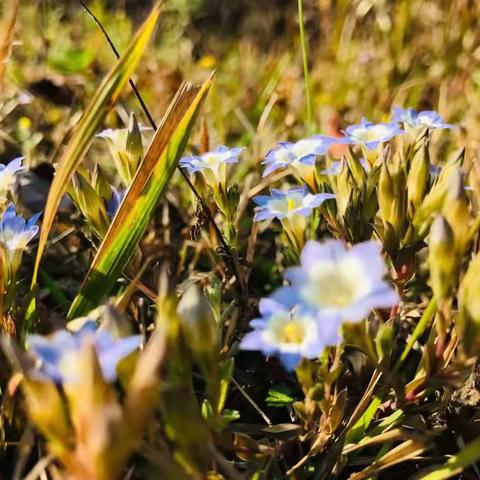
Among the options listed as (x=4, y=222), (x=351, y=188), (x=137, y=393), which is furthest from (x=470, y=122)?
(x=137, y=393)

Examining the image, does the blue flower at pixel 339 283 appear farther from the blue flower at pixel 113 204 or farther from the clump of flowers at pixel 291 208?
the blue flower at pixel 113 204

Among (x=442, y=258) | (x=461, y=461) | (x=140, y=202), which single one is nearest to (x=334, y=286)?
(x=442, y=258)

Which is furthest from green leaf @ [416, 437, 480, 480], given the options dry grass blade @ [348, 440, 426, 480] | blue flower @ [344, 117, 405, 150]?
blue flower @ [344, 117, 405, 150]

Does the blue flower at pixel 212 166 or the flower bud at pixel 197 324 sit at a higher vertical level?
the blue flower at pixel 212 166

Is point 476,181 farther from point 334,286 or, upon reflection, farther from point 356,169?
point 334,286

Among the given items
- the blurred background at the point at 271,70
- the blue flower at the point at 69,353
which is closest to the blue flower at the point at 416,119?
the blurred background at the point at 271,70

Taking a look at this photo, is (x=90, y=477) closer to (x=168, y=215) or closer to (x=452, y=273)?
(x=452, y=273)

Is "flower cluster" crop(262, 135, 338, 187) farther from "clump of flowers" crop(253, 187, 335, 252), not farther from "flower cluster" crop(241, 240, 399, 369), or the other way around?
"flower cluster" crop(241, 240, 399, 369)
